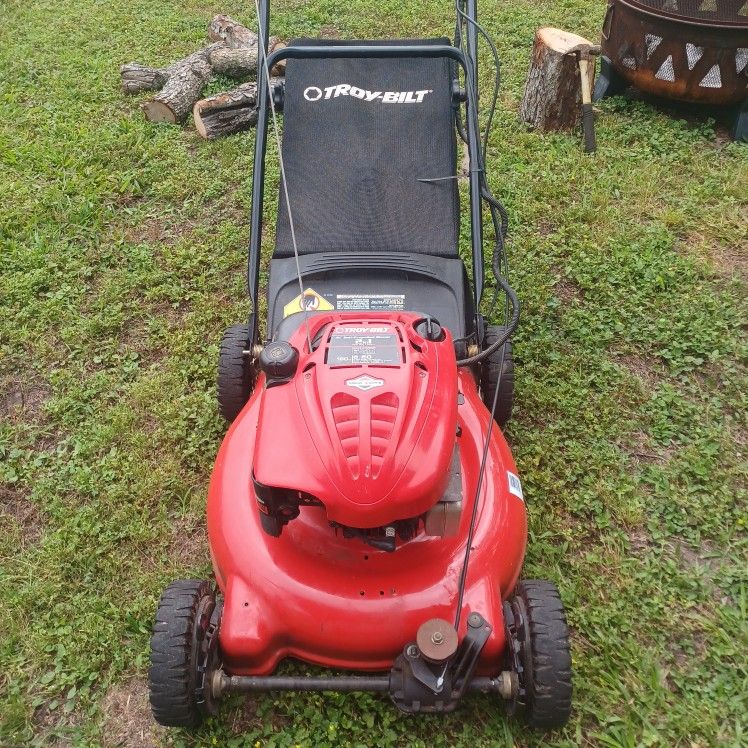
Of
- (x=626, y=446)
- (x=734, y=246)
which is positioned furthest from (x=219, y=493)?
(x=734, y=246)

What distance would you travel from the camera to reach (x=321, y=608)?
6.06 feet

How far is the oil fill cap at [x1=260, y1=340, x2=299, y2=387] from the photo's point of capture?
1.80 meters

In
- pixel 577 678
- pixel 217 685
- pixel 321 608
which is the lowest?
pixel 577 678

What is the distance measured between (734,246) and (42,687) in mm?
3670

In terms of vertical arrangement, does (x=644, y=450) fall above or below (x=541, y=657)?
below

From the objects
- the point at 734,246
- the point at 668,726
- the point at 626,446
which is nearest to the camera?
the point at 668,726

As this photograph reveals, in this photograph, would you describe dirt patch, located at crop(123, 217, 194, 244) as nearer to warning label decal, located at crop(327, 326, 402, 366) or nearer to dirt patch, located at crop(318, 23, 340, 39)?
warning label decal, located at crop(327, 326, 402, 366)

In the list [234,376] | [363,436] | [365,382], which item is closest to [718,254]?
[234,376]

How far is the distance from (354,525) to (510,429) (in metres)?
1.38

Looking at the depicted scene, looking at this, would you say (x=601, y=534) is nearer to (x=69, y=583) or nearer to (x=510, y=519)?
(x=510, y=519)

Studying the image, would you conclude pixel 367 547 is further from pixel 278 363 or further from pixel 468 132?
pixel 468 132

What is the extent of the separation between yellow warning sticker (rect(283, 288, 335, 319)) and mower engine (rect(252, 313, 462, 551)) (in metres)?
0.58

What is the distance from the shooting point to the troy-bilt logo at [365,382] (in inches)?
67.3

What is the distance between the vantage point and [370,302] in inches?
98.3
